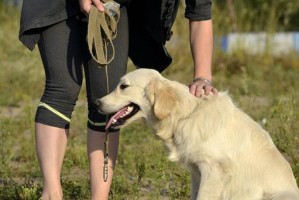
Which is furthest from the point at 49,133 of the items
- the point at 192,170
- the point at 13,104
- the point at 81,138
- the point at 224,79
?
the point at 224,79

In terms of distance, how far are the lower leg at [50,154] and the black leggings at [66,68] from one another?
0.16 feet

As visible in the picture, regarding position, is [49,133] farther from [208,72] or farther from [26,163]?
[26,163]

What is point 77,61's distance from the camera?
464 cm

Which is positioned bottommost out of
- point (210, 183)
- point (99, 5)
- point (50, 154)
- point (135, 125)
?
point (135, 125)

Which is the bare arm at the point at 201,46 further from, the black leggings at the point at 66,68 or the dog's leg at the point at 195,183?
the dog's leg at the point at 195,183

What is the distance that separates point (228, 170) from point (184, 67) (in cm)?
615

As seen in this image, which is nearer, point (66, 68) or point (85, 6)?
point (85, 6)

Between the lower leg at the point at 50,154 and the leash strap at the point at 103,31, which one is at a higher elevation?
the leash strap at the point at 103,31

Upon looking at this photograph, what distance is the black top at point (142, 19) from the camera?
180 inches

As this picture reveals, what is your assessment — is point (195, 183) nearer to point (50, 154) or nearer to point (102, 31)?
point (50, 154)

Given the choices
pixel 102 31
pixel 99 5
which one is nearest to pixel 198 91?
pixel 102 31

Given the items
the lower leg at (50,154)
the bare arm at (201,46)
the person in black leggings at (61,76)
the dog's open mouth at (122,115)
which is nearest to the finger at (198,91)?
the bare arm at (201,46)

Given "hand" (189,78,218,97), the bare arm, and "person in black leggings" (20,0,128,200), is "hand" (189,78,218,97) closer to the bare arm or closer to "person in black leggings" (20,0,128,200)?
the bare arm

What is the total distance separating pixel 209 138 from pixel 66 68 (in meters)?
0.94
